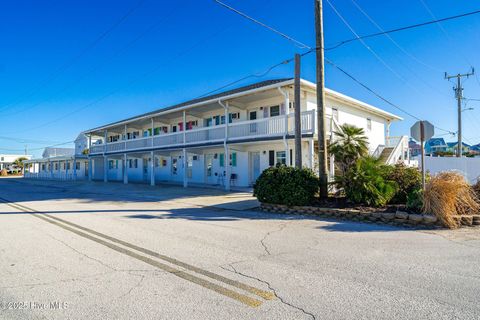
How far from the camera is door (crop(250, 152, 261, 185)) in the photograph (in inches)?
815

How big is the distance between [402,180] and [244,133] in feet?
31.9

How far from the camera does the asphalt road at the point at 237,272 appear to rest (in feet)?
11.4

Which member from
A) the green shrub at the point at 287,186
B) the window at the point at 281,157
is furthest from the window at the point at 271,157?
the green shrub at the point at 287,186

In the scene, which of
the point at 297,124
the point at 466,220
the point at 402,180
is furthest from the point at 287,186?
the point at 466,220

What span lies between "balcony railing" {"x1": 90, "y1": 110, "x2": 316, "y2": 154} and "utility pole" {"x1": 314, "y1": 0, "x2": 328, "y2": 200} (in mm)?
3333

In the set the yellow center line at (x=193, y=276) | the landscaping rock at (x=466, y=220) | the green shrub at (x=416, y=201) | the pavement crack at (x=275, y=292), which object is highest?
the green shrub at (x=416, y=201)

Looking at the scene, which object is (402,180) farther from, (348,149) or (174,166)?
(174,166)

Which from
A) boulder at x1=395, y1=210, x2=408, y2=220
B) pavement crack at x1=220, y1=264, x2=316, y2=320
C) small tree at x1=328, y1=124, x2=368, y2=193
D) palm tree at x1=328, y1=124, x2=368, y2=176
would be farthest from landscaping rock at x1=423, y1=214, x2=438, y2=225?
pavement crack at x1=220, y1=264, x2=316, y2=320

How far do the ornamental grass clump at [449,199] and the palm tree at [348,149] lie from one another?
2.75 meters

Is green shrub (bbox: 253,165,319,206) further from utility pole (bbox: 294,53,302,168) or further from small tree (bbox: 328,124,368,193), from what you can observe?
small tree (bbox: 328,124,368,193)

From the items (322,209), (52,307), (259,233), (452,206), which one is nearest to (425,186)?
(452,206)

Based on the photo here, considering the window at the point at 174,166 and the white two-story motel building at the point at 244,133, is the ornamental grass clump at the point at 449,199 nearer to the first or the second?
the white two-story motel building at the point at 244,133

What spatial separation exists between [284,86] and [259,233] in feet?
34.9

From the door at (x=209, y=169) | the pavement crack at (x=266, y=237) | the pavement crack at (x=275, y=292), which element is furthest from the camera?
the door at (x=209, y=169)
